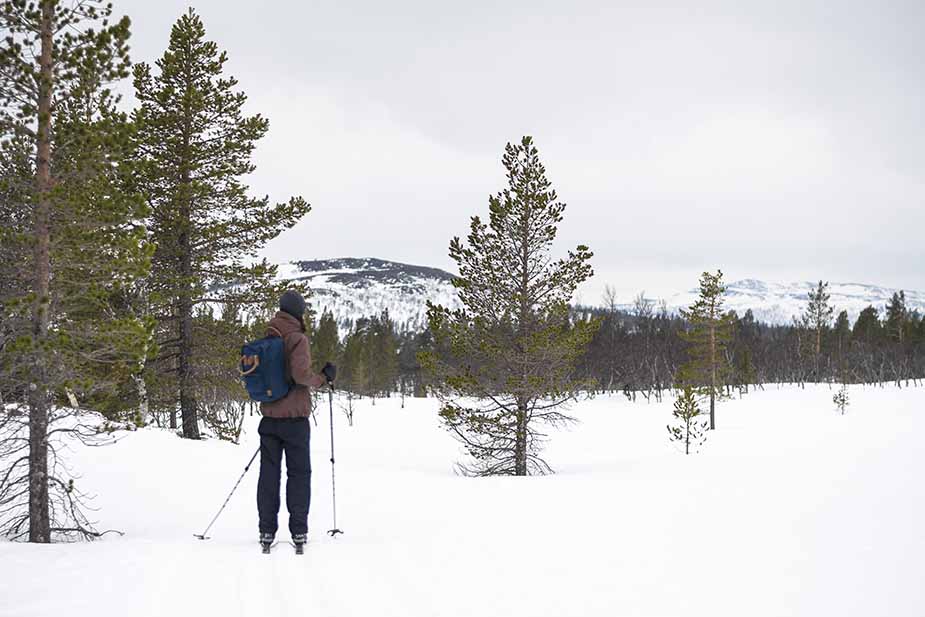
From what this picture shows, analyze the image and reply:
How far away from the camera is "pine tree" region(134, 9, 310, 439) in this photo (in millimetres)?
13406

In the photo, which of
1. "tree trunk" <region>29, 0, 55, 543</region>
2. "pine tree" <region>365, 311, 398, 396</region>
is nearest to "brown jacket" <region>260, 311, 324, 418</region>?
"tree trunk" <region>29, 0, 55, 543</region>

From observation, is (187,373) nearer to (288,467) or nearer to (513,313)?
(513,313)

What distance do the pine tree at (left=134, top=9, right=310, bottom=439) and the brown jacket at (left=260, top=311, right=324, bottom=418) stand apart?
9039mm

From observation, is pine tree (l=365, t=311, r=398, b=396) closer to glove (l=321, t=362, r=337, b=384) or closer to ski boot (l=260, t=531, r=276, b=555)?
glove (l=321, t=362, r=337, b=384)

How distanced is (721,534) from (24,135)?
796 cm

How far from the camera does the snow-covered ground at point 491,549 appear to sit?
378 centimetres

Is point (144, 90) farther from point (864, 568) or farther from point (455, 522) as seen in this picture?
point (864, 568)

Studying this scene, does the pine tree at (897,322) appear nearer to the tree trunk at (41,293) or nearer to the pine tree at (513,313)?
the pine tree at (513,313)

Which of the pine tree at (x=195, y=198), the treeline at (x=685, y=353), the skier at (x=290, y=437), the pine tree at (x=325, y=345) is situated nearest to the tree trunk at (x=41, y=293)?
the skier at (x=290, y=437)

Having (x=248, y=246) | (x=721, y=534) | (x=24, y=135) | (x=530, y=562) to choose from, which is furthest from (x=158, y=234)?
(x=721, y=534)

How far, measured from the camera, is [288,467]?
5105 mm

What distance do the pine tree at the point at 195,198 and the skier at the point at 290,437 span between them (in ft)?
30.0

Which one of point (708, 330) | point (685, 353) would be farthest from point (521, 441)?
point (685, 353)

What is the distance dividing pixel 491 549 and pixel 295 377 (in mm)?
2402
